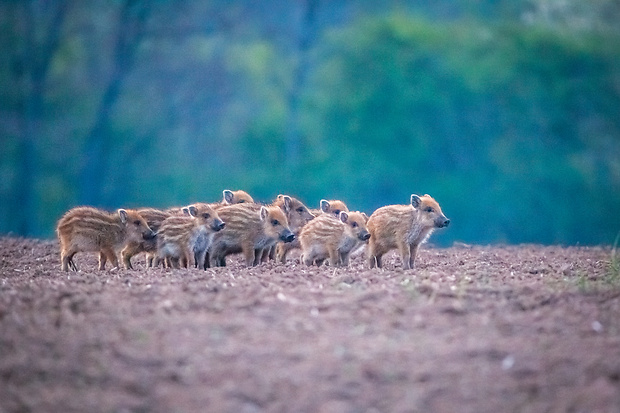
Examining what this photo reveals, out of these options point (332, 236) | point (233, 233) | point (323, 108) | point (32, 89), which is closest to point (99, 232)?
point (233, 233)

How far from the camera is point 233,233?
7.06 meters

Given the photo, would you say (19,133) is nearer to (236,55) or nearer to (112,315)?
(236,55)

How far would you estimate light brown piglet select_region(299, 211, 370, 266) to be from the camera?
682 centimetres

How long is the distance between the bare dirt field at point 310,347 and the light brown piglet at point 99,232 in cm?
220

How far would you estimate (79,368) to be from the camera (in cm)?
316

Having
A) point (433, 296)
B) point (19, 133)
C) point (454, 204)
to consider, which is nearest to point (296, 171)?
point (454, 204)

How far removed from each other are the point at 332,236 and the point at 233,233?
89 centimetres

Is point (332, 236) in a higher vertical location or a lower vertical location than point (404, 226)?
lower

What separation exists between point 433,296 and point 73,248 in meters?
3.80

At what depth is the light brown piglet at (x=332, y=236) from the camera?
682 centimetres

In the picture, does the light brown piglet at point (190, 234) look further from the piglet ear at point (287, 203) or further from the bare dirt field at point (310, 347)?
the bare dirt field at point (310, 347)

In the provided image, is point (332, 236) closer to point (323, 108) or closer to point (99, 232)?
point (99, 232)

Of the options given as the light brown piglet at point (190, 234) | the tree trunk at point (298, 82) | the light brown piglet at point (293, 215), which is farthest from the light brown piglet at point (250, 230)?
the tree trunk at point (298, 82)

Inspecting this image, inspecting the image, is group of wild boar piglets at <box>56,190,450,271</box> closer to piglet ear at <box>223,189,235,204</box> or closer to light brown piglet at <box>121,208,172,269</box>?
light brown piglet at <box>121,208,172,269</box>
